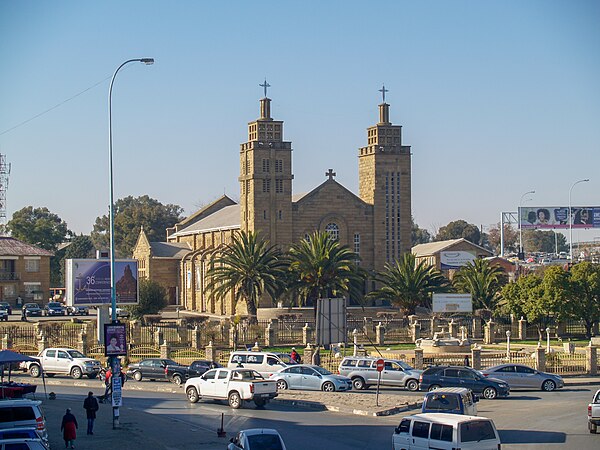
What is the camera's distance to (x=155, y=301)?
7444 cm

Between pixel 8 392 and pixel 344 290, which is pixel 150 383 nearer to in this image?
pixel 8 392

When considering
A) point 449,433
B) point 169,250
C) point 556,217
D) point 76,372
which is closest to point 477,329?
point 76,372

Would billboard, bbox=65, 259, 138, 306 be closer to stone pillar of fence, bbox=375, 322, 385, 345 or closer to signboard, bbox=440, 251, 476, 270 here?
stone pillar of fence, bbox=375, 322, 385, 345

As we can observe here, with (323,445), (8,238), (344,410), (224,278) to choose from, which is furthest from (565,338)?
(8,238)

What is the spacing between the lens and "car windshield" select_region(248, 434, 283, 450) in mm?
21531

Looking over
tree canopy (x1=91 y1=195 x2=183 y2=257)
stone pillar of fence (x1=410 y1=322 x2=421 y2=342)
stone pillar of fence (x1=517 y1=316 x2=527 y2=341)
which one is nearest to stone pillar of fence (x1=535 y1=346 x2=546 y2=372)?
stone pillar of fence (x1=410 y1=322 x2=421 y2=342)

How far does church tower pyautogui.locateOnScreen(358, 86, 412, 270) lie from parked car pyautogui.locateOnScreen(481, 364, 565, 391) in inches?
2004

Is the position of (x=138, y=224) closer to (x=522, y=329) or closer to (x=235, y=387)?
(x=522, y=329)

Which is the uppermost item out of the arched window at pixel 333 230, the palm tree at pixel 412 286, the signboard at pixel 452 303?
the arched window at pixel 333 230

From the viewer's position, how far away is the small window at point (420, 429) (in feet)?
74.0

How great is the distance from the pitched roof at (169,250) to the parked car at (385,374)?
65099mm

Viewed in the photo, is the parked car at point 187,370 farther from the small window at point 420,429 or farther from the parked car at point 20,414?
the small window at point 420,429

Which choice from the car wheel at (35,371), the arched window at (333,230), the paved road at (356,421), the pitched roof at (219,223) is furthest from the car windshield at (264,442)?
the pitched roof at (219,223)

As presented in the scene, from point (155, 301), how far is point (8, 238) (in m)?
25.8
